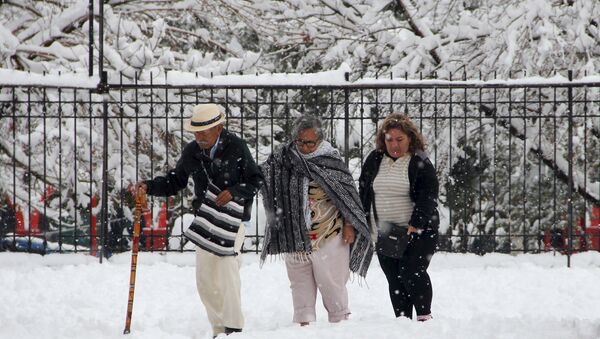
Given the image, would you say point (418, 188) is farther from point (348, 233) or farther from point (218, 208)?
point (218, 208)

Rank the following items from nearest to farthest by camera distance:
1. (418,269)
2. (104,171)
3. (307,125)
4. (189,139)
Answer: (307,125) → (418,269) → (104,171) → (189,139)

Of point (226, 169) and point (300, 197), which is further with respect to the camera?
point (300, 197)

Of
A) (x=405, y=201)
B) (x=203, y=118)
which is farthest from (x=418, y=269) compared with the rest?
(x=203, y=118)

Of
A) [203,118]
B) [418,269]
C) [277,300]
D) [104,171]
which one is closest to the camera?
[203,118]

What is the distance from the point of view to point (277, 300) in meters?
8.62

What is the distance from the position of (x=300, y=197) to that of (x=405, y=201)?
72cm

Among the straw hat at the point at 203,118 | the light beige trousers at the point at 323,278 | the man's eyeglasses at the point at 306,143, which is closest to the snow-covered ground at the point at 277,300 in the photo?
the light beige trousers at the point at 323,278

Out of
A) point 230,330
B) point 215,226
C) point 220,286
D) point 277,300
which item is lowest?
point 277,300

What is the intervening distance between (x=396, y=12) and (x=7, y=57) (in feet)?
20.6

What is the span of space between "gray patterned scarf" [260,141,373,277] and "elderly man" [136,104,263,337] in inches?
8.5

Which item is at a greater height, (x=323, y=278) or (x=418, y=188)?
(x=418, y=188)

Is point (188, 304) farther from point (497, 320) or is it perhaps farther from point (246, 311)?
point (497, 320)

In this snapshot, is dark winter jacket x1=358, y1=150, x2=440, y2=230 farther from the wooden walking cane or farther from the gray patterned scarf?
the wooden walking cane

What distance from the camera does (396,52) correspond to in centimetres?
1323
